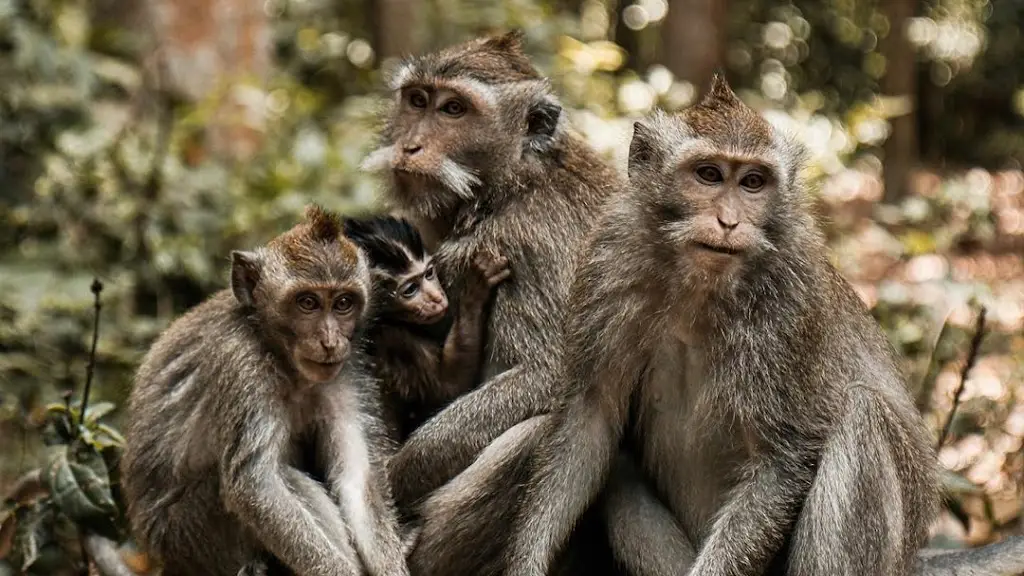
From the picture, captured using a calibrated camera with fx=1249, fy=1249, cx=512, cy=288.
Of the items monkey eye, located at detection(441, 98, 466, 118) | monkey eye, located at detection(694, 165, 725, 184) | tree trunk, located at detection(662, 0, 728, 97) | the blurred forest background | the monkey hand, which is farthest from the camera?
tree trunk, located at detection(662, 0, 728, 97)

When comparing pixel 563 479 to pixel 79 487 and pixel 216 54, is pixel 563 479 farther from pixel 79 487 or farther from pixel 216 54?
pixel 216 54

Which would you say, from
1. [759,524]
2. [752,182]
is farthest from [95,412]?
[752,182]

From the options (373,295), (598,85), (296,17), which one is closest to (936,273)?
(598,85)

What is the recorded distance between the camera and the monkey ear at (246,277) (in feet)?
18.7

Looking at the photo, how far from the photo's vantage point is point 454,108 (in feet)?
21.3

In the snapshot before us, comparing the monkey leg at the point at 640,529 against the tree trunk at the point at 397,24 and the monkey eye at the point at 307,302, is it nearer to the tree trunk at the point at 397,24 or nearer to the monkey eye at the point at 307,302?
the monkey eye at the point at 307,302

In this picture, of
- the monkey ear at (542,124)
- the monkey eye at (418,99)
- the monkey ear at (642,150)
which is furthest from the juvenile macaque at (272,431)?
the monkey ear at (642,150)

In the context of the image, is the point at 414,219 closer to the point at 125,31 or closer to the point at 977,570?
the point at 977,570

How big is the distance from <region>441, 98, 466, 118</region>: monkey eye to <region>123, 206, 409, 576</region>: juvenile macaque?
39.2 inches

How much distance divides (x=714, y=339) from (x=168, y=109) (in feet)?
30.1

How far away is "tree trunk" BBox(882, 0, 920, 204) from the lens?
2122 centimetres

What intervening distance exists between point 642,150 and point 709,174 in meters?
0.45

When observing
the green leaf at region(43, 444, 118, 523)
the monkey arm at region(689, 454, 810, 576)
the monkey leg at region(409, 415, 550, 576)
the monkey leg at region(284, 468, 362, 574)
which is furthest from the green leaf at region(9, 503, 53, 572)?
the monkey arm at region(689, 454, 810, 576)

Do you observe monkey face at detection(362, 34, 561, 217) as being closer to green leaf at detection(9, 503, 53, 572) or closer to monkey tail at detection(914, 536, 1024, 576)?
green leaf at detection(9, 503, 53, 572)
